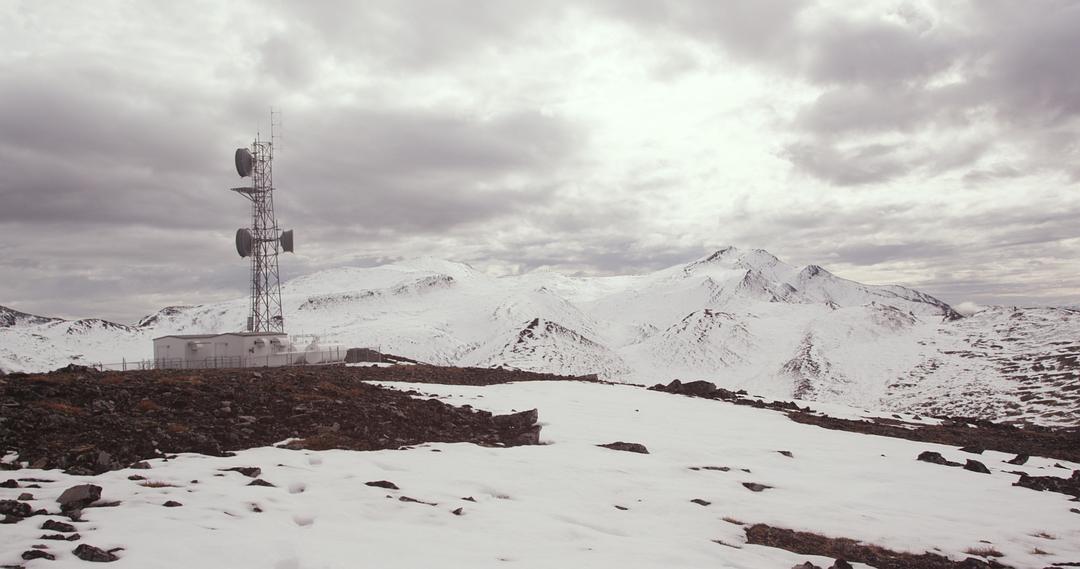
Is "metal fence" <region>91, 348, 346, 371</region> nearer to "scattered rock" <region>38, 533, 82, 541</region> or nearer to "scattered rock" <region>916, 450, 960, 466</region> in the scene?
"scattered rock" <region>916, 450, 960, 466</region>

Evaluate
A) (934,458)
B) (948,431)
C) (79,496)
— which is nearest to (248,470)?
(79,496)

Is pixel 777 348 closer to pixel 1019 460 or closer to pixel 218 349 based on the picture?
pixel 218 349

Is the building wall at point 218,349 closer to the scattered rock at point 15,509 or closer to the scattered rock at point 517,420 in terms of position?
the scattered rock at point 517,420

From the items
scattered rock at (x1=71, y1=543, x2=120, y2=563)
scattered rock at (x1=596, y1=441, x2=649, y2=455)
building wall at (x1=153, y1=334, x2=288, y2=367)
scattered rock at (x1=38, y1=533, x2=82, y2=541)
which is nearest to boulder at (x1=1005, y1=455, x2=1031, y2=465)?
scattered rock at (x1=596, y1=441, x2=649, y2=455)

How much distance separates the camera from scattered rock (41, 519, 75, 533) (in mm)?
8000

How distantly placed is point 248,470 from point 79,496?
305 centimetres

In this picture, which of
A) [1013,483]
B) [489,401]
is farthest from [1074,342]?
[489,401]

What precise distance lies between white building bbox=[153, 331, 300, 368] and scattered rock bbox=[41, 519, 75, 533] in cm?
3561

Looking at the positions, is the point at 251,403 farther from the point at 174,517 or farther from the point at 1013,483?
A: the point at 1013,483

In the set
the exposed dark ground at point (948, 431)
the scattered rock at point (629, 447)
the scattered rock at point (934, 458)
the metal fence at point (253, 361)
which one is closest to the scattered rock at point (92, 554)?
the scattered rock at point (629, 447)

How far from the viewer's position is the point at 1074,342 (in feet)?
293

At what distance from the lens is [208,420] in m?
15.9

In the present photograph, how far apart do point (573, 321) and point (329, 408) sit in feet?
514

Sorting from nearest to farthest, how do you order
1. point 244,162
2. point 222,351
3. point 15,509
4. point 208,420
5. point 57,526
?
1. point 57,526
2. point 15,509
3. point 208,420
4. point 222,351
5. point 244,162
